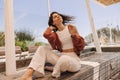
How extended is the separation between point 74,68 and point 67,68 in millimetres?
115

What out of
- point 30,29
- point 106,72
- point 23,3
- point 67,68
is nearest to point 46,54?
point 67,68

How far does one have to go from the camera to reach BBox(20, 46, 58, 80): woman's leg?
2019 mm

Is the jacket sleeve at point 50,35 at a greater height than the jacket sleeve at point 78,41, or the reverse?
the jacket sleeve at point 50,35

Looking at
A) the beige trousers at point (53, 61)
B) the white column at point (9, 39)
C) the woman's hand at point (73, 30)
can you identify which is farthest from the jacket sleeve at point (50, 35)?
the white column at point (9, 39)

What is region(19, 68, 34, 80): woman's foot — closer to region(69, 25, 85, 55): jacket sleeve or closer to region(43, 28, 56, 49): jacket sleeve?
region(43, 28, 56, 49): jacket sleeve

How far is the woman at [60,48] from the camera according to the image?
7.00 feet

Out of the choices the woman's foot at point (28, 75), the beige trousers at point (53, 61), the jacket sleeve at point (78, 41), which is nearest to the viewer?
the woman's foot at point (28, 75)

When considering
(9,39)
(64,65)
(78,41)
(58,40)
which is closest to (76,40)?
(78,41)

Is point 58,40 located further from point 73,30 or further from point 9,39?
point 9,39

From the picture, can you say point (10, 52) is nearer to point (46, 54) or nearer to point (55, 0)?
point (46, 54)

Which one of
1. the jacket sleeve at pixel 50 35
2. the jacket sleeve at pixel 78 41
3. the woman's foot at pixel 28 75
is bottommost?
the woman's foot at pixel 28 75

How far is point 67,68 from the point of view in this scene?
219 centimetres

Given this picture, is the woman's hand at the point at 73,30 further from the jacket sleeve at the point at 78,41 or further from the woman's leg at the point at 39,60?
the woman's leg at the point at 39,60

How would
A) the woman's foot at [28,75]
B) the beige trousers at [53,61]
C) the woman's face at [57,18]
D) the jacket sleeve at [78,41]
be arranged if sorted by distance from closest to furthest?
the woman's foot at [28,75] < the beige trousers at [53,61] < the jacket sleeve at [78,41] < the woman's face at [57,18]
